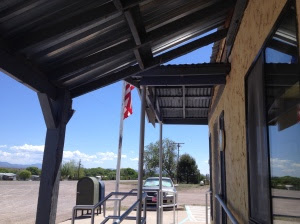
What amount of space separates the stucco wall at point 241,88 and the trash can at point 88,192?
7.76m

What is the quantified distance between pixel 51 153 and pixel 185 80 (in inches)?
93.1

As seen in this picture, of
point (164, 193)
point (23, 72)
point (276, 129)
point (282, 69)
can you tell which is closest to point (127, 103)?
point (164, 193)

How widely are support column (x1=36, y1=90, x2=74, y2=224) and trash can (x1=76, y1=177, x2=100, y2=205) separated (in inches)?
327

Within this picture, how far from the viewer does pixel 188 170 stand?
4422 centimetres

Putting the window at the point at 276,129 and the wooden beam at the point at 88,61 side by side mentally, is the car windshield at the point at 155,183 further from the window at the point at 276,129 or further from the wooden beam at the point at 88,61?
the wooden beam at the point at 88,61

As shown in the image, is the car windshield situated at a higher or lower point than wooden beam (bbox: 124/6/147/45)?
lower

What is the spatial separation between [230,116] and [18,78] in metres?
2.97

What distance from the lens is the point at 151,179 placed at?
1581 centimetres

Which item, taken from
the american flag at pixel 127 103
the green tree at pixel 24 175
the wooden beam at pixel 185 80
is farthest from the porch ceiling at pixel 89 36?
the green tree at pixel 24 175

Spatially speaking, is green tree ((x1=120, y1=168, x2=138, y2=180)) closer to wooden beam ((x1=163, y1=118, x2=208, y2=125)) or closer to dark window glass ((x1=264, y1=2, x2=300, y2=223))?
wooden beam ((x1=163, y1=118, x2=208, y2=125))

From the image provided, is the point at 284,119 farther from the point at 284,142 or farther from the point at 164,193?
the point at 164,193

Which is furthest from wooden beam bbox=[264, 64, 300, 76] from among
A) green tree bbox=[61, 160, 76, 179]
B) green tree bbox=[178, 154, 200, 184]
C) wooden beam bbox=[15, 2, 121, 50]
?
green tree bbox=[61, 160, 76, 179]

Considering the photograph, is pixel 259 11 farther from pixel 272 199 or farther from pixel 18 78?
pixel 18 78

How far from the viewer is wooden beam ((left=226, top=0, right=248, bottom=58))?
Answer: 3400 millimetres
